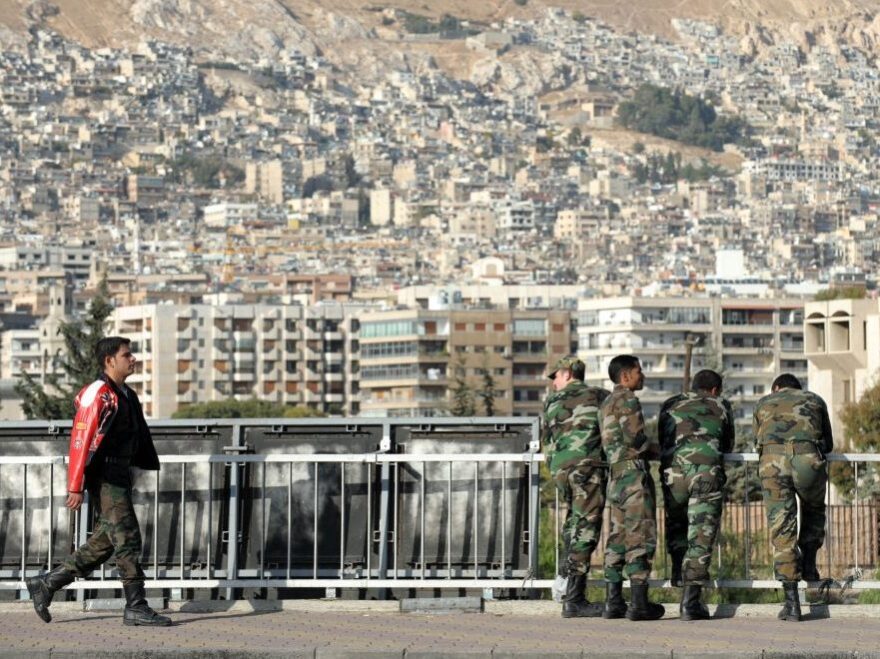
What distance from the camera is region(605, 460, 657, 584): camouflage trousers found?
14.8 meters

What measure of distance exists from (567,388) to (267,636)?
Result: 2543 millimetres

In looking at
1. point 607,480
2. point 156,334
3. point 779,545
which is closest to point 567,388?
point 607,480

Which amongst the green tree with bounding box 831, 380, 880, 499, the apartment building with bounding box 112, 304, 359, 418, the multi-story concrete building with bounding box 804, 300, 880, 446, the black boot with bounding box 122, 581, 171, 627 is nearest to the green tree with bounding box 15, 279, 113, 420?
the green tree with bounding box 831, 380, 880, 499

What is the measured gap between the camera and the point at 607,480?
15.1 meters

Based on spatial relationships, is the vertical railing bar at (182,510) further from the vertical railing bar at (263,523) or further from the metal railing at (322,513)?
the vertical railing bar at (263,523)

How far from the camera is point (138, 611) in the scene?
14445mm

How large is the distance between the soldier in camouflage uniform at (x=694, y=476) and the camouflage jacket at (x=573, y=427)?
41 cm

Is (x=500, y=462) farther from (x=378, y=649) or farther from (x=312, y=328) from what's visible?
(x=312, y=328)

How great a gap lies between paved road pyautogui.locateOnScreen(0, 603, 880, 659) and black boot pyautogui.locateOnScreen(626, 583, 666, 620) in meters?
0.07

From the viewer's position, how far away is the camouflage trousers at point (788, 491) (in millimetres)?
14906

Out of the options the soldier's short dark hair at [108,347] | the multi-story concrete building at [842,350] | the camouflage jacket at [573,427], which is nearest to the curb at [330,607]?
the camouflage jacket at [573,427]

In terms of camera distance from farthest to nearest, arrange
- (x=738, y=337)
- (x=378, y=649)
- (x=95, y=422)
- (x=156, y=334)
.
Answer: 1. (x=156, y=334)
2. (x=738, y=337)
3. (x=95, y=422)
4. (x=378, y=649)

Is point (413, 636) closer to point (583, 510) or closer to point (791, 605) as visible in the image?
point (583, 510)

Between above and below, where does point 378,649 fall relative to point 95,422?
below
